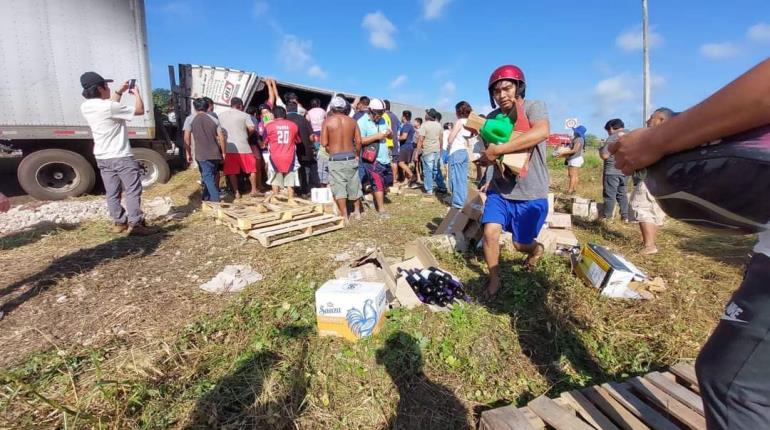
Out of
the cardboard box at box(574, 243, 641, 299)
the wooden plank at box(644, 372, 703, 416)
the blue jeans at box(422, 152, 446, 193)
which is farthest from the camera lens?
the blue jeans at box(422, 152, 446, 193)

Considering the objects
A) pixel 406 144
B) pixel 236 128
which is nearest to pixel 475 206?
pixel 236 128

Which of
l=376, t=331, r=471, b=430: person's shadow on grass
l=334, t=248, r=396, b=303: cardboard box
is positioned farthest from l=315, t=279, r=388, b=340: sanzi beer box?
l=334, t=248, r=396, b=303: cardboard box

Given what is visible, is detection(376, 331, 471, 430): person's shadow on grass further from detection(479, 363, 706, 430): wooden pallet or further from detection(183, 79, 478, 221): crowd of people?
detection(183, 79, 478, 221): crowd of people

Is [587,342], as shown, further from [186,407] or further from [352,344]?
[186,407]

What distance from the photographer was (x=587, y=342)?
8.64 feet

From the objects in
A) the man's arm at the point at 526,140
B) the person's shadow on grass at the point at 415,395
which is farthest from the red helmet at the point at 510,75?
the person's shadow on grass at the point at 415,395

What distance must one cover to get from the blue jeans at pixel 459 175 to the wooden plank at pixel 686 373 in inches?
158

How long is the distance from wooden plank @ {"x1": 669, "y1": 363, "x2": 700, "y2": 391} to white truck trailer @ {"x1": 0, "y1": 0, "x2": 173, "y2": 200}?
338 inches

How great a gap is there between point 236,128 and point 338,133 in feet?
8.28

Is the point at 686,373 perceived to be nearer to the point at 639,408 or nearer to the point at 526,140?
the point at 639,408

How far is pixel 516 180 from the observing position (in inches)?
117

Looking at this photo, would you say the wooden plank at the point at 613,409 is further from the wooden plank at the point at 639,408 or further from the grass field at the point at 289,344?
the grass field at the point at 289,344

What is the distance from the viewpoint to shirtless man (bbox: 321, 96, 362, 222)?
5.19m

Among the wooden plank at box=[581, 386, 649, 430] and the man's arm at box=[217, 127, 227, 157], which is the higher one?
the man's arm at box=[217, 127, 227, 157]
